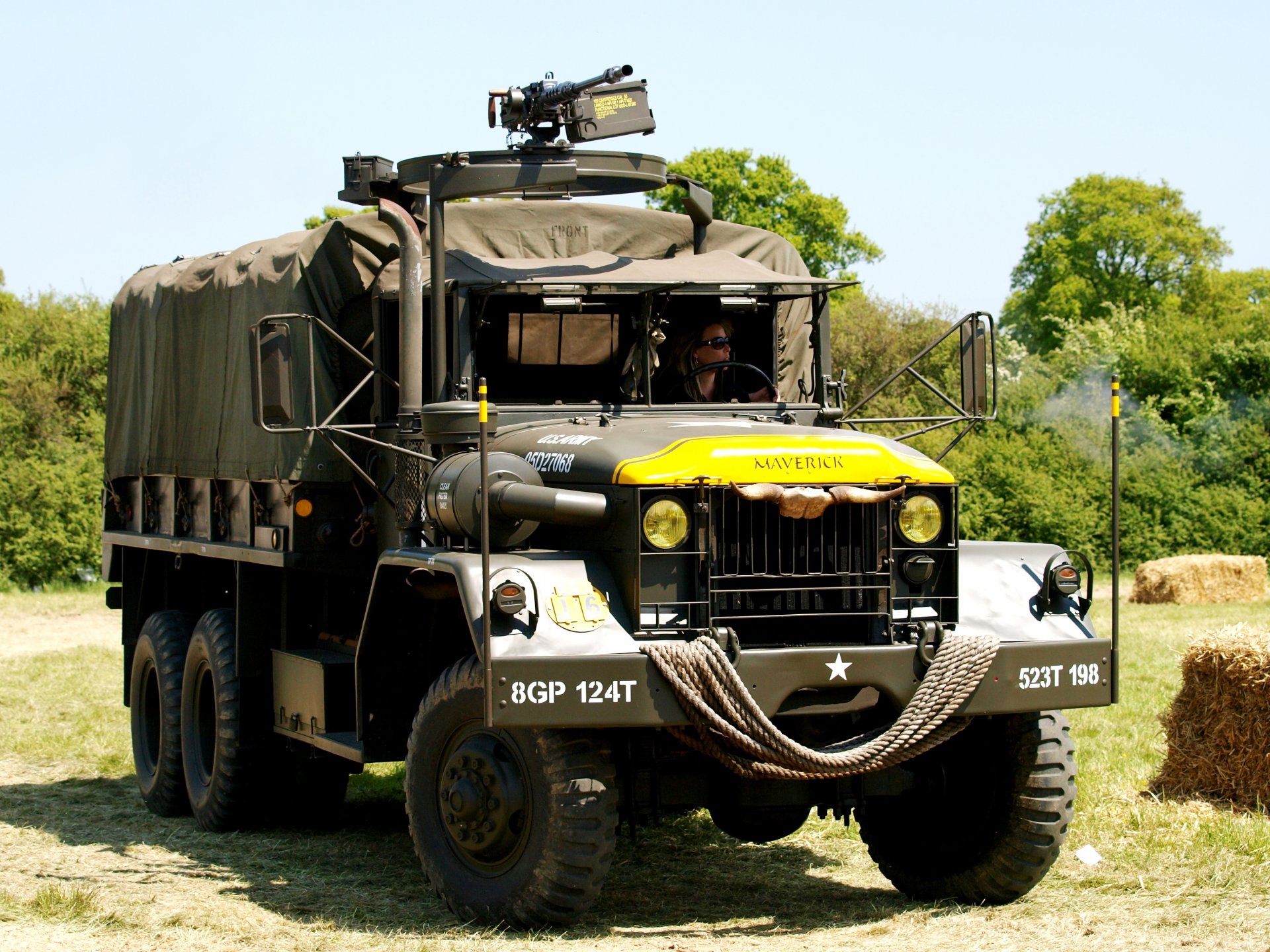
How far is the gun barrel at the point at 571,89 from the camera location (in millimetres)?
8391

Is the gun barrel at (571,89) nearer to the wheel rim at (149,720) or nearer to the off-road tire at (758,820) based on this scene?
the off-road tire at (758,820)

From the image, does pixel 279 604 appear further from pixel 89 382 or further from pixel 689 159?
pixel 689 159

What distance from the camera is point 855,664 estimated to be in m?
6.68

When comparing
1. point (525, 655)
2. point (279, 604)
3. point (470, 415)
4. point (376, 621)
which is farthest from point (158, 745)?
point (525, 655)

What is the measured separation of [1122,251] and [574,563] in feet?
179

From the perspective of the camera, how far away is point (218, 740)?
9.66m

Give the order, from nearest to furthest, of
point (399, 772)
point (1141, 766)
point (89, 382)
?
point (1141, 766)
point (399, 772)
point (89, 382)

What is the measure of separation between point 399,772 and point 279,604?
8.56ft

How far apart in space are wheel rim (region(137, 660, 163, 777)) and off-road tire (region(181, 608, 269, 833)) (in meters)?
0.64

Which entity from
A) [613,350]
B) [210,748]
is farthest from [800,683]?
[210,748]

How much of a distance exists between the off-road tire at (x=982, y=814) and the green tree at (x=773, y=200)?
135 feet

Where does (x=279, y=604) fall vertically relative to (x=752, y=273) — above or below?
below

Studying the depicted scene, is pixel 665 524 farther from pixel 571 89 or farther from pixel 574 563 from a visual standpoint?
pixel 571 89

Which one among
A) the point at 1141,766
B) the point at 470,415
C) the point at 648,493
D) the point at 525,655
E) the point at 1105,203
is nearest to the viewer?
the point at 525,655
